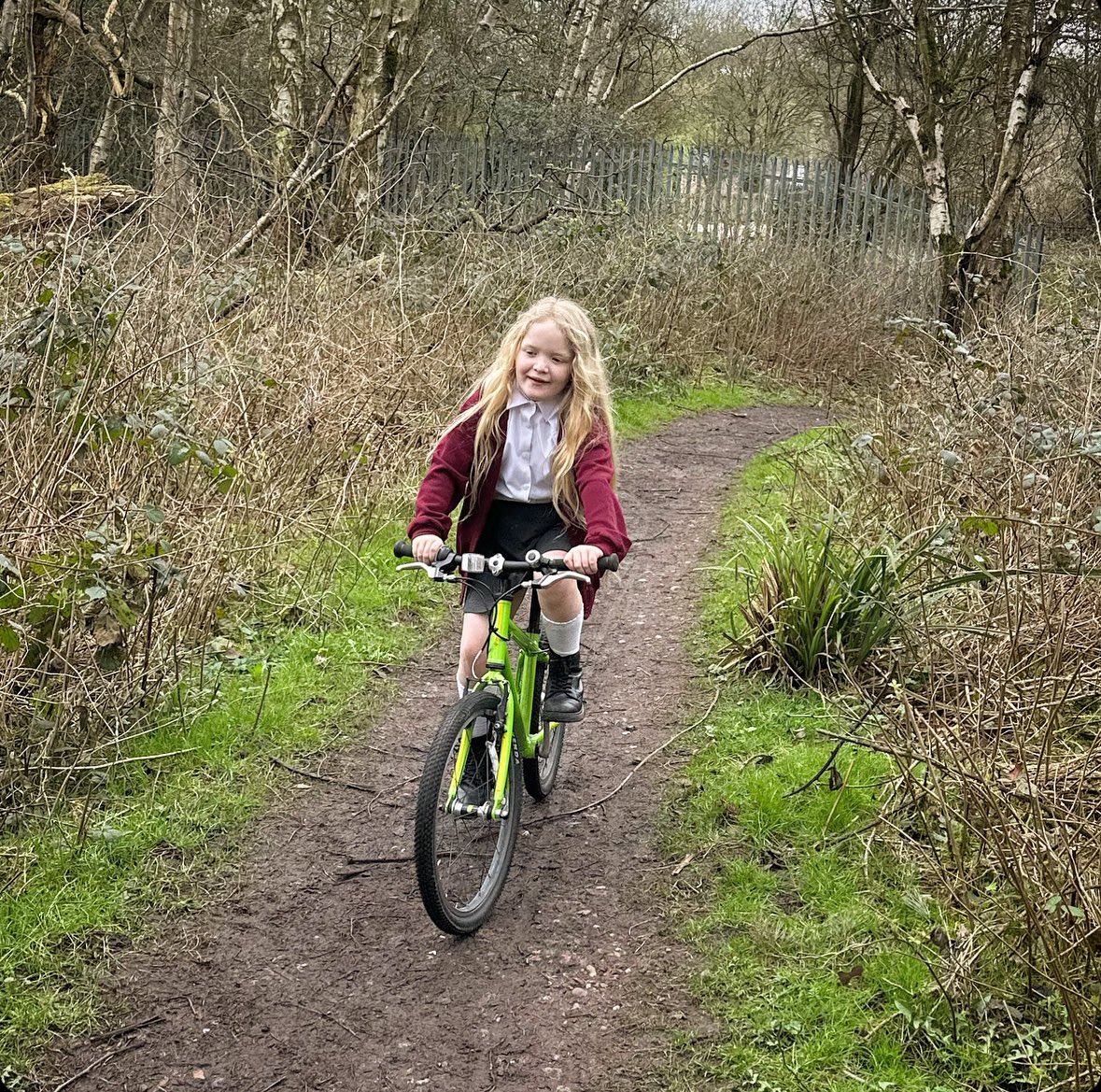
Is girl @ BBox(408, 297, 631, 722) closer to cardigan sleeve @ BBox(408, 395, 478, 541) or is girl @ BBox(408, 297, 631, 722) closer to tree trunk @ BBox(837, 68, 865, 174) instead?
cardigan sleeve @ BBox(408, 395, 478, 541)

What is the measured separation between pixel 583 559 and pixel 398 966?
4.41 ft

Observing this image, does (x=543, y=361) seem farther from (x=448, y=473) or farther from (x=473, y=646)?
(x=473, y=646)

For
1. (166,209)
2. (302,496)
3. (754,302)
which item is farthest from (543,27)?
(302,496)

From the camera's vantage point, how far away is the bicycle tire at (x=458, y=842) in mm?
3377

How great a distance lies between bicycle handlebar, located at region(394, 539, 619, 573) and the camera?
352 cm

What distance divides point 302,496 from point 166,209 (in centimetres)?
225

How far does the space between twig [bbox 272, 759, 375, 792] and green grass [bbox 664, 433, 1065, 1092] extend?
3.96ft

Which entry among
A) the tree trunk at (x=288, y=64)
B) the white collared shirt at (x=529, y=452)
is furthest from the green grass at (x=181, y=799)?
the tree trunk at (x=288, y=64)

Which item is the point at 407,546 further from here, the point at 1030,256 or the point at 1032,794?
the point at 1030,256

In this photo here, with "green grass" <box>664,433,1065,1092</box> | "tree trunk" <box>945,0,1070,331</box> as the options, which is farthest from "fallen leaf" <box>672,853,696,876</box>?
"tree trunk" <box>945,0,1070,331</box>

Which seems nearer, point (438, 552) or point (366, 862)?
point (438, 552)

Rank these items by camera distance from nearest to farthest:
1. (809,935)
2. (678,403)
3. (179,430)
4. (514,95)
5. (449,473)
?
(809,935)
(449,473)
(179,430)
(678,403)
(514,95)

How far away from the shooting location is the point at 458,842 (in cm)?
373

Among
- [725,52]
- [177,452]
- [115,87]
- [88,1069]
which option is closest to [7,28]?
[115,87]
